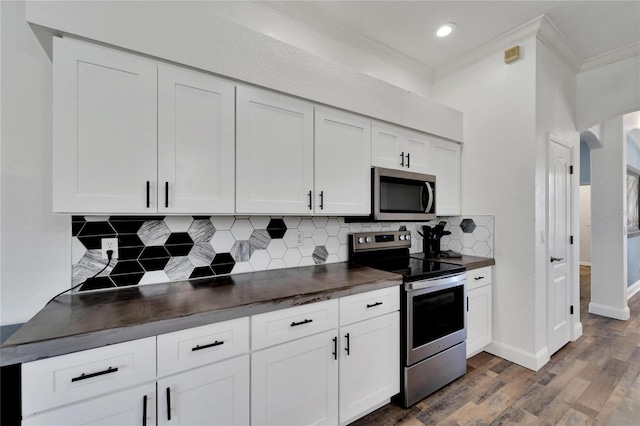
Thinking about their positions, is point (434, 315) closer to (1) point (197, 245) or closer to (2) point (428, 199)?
(2) point (428, 199)

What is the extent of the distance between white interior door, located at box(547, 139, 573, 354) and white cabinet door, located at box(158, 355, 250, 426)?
2779mm

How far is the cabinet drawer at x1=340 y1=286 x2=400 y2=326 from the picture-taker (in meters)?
1.67

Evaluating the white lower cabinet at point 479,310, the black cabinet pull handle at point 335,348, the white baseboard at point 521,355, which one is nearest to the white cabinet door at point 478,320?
the white lower cabinet at point 479,310

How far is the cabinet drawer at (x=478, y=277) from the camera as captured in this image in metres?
2.43

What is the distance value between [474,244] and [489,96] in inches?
58.0

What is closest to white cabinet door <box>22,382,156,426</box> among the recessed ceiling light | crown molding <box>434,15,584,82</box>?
the recessed ceiling light

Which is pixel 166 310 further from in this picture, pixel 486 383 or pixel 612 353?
pixel 612 353

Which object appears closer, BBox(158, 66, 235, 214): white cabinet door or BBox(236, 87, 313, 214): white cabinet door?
BBox(158, 66, 235, 214): white cabinet door

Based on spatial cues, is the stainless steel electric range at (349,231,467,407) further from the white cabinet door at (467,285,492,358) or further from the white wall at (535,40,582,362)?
the white wall at (535,40,582,362)

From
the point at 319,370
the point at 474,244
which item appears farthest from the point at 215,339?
the point at 474,244

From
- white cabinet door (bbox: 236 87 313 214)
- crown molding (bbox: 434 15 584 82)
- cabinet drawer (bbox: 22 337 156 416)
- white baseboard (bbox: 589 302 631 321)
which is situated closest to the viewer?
cabinet drawer (bbox: 22 337 156 416)

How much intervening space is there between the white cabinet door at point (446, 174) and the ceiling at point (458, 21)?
0.96 metres

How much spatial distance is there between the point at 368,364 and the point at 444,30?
2767mm

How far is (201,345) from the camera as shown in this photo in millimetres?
1228
